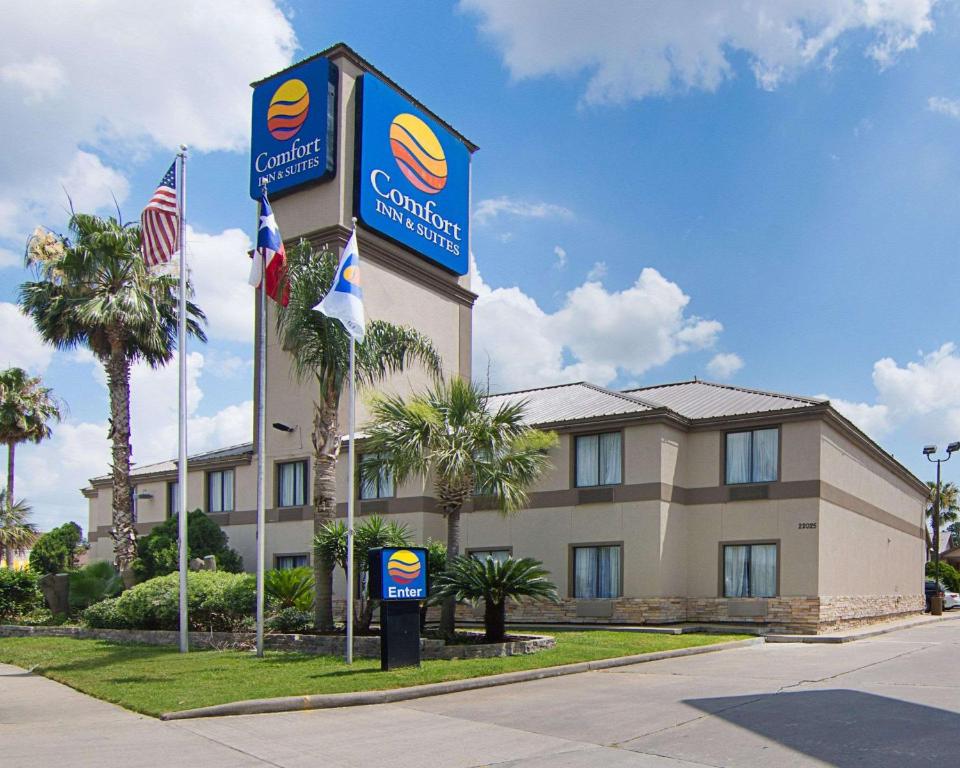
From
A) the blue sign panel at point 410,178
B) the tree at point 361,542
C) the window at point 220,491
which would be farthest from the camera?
the blue sign panel at point 410,178

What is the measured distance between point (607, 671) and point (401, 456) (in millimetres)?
6206

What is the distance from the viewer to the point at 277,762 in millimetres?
9414

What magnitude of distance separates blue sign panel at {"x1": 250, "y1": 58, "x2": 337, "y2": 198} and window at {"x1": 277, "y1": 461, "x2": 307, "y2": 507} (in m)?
10.8

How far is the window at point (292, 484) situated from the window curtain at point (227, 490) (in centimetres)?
268

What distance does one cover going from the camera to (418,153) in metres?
39.1

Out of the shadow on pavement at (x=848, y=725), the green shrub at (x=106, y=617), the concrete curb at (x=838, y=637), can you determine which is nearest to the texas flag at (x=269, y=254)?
the green shrub at (x=106, y=617)

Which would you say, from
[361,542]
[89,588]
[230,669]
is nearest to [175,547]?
[89,588]

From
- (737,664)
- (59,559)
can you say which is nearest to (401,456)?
(737,664)

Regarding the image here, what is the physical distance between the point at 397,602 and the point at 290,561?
17248 mm

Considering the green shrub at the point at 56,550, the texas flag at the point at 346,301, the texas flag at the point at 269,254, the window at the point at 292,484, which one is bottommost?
the green shrub at the point at 56,550

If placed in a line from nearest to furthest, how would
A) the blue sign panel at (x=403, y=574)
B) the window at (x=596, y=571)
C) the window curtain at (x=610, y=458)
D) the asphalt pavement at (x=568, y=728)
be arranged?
the asphalt pavement at (x=568, y=728)
the blue sign panel at (x=403, y=574)
the window at (x=596, y=571)
the window curtain at (x=610, y=458)

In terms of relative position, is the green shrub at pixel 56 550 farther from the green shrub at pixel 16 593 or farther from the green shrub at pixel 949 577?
the green shrub at pixel 949 577

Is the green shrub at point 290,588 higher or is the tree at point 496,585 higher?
the tree at point 496,585

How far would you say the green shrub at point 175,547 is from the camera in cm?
2878
